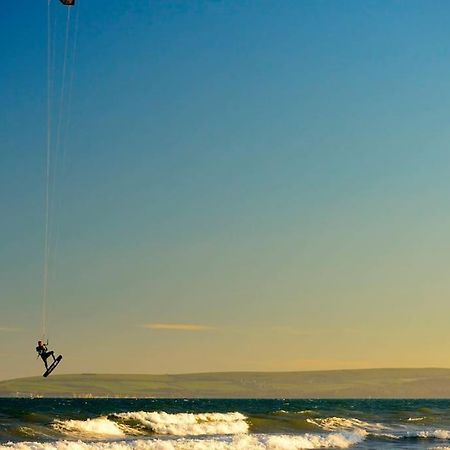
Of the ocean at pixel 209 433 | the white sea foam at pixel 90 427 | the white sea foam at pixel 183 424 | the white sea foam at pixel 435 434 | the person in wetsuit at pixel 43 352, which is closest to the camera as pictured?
the person in wetsuit at pixel 43 352

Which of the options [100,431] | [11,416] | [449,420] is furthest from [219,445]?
[449,420]

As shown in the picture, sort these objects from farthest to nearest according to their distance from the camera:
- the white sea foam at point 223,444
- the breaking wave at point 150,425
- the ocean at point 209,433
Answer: the breaking wave at point 150,425 < the ocean at point 209,433 < the white sea foam at point 223,444

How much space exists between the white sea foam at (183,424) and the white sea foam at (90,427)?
2652 millimetres

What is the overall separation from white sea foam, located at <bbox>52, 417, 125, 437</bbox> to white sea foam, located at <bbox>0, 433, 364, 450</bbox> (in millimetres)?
5339

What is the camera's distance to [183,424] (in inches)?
1984

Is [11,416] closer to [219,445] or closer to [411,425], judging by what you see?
[219,445]

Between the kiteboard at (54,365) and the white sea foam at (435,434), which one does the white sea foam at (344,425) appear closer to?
the white sea foam at (435,434)

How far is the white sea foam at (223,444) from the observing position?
33.4 metres

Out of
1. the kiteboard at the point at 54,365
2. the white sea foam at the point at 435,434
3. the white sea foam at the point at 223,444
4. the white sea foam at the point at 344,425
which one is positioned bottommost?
the white sea foam at the point at 223,444

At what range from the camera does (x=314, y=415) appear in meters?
59.2

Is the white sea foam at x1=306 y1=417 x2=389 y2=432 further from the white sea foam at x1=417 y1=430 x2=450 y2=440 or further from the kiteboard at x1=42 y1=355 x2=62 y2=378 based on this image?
the kiteboard at x1=42 y1=355 x2=62 y2=378

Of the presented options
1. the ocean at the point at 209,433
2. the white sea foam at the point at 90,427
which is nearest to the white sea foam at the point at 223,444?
the ocean at the point at 209,433

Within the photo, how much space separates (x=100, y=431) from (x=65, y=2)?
2728cm

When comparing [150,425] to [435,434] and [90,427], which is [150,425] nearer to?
[90,427]
